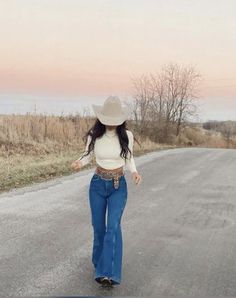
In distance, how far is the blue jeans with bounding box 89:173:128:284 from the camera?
4867mm

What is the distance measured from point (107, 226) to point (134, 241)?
1744mm

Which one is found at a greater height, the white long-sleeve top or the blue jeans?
the white long-sleeve top

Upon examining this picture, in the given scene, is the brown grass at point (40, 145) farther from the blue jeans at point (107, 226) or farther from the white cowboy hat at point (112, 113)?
the white cowboy hat at point (112, 113)

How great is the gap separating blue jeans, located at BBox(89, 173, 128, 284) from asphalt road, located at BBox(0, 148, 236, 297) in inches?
7.1

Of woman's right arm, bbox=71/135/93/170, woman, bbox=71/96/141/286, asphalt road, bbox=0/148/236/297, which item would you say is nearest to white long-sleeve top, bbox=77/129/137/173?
woman, bbox=71/96/141/286

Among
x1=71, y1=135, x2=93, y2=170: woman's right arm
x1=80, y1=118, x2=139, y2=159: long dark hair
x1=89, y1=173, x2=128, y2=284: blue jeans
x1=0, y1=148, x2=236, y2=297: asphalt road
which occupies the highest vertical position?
x1=80, y1=118, x2=139, y2=159: long dark hair

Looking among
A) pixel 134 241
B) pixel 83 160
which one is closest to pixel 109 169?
pixel 83 160

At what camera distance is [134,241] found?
6.63 metres

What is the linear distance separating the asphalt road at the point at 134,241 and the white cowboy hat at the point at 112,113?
1.54m

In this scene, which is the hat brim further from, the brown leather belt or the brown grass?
the brown grass

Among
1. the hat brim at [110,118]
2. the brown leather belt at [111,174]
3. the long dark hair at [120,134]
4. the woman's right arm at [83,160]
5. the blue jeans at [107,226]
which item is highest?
the hat brim at [110,118]

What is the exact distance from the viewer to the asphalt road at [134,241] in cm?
493

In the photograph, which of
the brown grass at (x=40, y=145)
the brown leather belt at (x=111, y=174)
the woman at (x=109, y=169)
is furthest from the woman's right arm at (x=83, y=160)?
the brown grass at (x=40, y=145)

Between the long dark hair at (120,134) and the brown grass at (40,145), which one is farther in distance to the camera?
the brown grass at (40,145)
